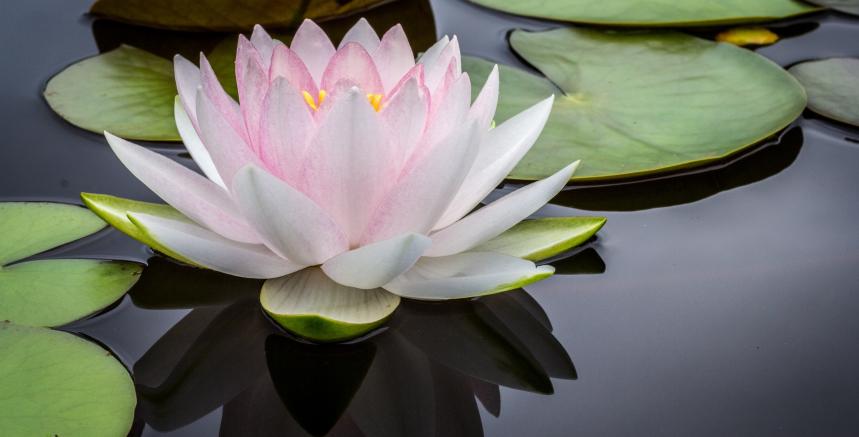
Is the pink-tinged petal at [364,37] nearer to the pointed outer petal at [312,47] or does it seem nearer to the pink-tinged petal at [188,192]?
the pointed outer petal at [312,47]

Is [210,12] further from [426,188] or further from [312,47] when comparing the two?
[426,188]

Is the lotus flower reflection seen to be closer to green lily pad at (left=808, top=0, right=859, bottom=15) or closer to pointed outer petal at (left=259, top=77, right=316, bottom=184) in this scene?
pointed outer petal at (left=259, top=77, right=316, bottom=184)

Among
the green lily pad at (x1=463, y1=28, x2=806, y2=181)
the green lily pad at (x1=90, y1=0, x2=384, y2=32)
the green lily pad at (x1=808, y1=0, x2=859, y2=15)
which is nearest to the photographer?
the green lily pad at (x1=463, y1=28, x2=806, y2=181)

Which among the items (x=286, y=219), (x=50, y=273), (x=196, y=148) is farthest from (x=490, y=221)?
(x=50, y=273)

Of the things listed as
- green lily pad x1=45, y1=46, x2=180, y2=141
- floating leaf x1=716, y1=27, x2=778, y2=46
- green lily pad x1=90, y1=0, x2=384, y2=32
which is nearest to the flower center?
green lily pad x1=45, y1=46, x2=180, y2=141

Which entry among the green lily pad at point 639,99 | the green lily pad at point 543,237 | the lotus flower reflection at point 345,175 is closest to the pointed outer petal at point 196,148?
the lotus flower reflection at point 345,175
